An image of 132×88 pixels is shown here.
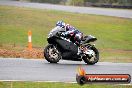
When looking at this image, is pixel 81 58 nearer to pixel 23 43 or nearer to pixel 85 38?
pixel 85 38

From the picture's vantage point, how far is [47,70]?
1395 cm

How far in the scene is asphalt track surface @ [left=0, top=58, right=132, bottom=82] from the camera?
12461 mm

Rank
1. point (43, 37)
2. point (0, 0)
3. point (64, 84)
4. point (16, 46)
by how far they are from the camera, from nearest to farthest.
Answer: point (64, 84) < point (16, 46) < point (43, 37) < point (0, 0)

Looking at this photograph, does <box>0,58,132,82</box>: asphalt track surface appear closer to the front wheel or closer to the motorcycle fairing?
Result: the front wheel

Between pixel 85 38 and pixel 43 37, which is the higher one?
pixel 85 38

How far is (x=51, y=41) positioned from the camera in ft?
52.1

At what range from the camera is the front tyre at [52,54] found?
615 inches

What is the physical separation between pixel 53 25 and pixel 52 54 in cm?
1431

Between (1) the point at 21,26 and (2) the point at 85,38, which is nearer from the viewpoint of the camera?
(2) the point at 85,38

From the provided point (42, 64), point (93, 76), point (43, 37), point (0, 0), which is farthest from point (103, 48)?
point (0, 0)

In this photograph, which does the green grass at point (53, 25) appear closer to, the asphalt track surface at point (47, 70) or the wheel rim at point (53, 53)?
the asphalt track surface at point (47, 70)

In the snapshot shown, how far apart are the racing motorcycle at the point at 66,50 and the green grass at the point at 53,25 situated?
4.92m

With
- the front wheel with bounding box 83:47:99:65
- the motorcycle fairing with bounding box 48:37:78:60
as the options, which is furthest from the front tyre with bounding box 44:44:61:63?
the front wheel with bounding box 83:47:99:65

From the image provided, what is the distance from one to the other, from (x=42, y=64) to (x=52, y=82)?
3.51m
